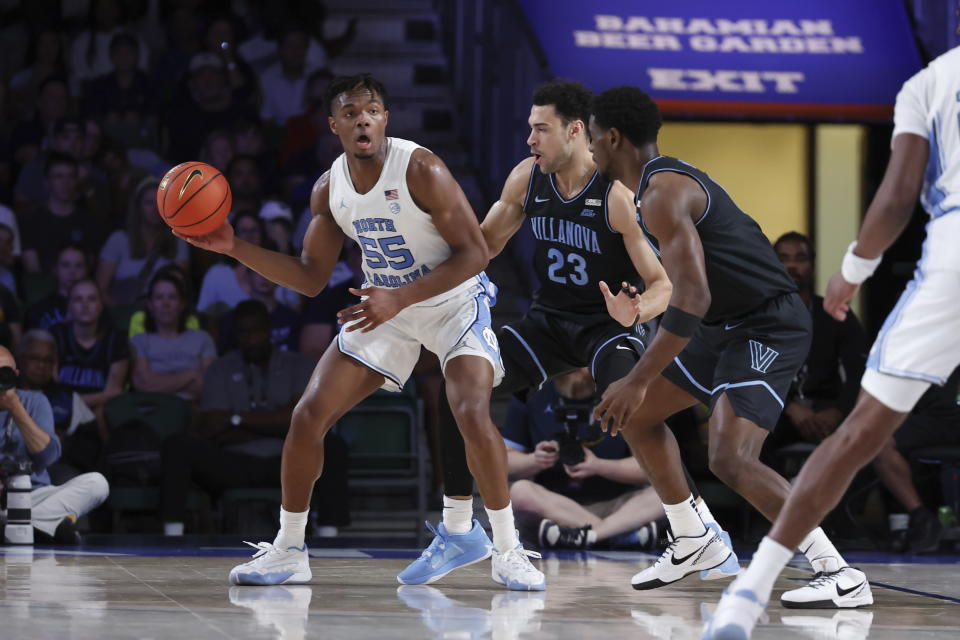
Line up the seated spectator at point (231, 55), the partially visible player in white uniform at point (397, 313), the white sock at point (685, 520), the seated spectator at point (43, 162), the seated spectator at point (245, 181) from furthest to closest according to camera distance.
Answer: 1. the seated spectator at point (231, 55)
2. the seated spectator at point (43, 162)
3. the seated spectator at point (245, 181)
4. the white sock at point (685, 520)
5. the partially visible player in white uniform at point (397, 313)

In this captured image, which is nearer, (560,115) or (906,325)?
(906,325)

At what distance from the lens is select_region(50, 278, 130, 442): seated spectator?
821 cm

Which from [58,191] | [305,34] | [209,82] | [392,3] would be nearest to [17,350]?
[58,191]

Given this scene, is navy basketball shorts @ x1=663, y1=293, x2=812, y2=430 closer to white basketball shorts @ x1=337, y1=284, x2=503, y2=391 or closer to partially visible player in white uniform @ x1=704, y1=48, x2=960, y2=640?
white basketball shorts @ x1=337, y1=284, x2=503, y2=391

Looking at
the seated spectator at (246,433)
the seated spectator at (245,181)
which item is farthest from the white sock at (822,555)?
the seated spectator at (245,181)

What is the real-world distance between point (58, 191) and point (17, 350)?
5.98 feet

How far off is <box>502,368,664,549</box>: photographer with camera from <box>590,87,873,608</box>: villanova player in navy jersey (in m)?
1.91

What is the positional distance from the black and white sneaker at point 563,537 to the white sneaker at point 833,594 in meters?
2.50

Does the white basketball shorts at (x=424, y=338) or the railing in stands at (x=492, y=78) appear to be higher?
the railing in stands at (x=492, y=78)

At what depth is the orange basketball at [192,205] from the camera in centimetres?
466

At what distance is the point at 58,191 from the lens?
30.8 ft

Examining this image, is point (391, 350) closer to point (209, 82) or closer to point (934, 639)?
point (934, 639)

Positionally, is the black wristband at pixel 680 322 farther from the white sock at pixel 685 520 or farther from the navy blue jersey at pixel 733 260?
the white sock at pixel 685 520

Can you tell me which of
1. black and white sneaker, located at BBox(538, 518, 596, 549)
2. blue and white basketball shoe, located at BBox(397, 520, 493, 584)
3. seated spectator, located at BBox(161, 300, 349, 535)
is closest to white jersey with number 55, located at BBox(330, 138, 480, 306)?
blue and white basketball shoe, located at BBox(397, 520, 493, 584)
